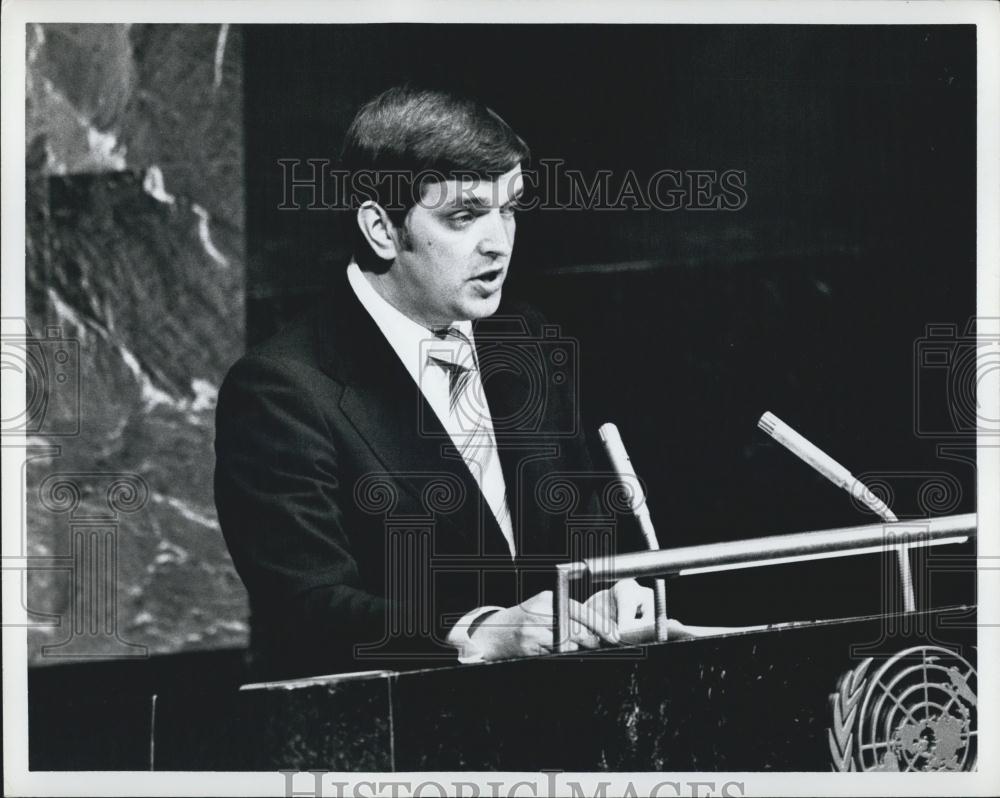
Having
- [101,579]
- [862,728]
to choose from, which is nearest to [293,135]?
[101,579]

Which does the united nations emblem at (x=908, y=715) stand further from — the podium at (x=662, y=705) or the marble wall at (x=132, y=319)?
the marble wall at (x=132, y=319)

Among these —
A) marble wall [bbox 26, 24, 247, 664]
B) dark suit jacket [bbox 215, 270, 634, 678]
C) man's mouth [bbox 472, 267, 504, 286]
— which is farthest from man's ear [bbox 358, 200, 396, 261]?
marble wall [bbox 26, 24, 247, 664]

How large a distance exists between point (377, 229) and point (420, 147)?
258 millimetres

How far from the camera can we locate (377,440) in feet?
10.5

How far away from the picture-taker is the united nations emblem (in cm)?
323

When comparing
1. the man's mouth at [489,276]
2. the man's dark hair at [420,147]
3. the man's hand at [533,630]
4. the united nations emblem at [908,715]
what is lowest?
the united nations emblem at [908,715]

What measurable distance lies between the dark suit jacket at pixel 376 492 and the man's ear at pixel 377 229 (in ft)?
Result: 0.47

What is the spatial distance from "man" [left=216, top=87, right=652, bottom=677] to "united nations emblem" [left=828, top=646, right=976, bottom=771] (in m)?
0.65

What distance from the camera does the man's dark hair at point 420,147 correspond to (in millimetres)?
3232

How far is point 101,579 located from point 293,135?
1375mm

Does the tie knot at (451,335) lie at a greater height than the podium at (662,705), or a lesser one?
greater

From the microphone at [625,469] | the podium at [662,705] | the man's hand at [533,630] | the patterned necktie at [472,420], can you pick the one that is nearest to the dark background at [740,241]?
the microphone at [625,469]

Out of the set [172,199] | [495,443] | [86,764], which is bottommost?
[86,764]
